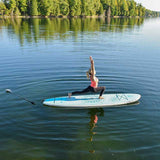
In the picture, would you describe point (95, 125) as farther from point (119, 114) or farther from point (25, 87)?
→ point (25, 87)

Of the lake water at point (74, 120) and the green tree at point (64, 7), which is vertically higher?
the green tree at point (64, 7)

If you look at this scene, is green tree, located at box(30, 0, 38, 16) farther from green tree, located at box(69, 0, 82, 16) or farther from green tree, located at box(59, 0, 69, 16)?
green tree, located at box(69, 0, 82, 16)

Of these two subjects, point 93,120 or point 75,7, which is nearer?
point 93,120

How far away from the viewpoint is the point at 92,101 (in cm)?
1072

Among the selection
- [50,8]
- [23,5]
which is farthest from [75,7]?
[23,5]

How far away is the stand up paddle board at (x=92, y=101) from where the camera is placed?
10349mm

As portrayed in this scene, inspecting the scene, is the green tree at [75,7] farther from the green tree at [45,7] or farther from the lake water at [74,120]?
the lake water at [74,120]

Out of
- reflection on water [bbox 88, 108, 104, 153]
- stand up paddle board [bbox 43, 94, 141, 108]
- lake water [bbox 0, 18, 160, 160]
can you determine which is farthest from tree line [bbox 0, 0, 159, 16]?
reflection on water [bbox 88, 108, 104, 153]

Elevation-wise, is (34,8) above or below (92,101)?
above

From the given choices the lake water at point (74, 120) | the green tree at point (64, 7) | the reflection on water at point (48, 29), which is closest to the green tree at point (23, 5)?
the green tree at point (64, 7)

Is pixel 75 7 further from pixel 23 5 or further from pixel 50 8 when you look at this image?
pixel 23 5

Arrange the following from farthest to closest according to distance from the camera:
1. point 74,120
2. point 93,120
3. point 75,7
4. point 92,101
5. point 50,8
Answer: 1. point 75,7
2. point 50,8
3. point 92,101
4. point 93,120
5. point 74,120

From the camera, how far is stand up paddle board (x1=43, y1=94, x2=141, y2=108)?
10.3 m

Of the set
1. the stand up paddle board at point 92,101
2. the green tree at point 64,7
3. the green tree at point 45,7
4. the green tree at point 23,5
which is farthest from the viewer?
the green tree at point 64,7
